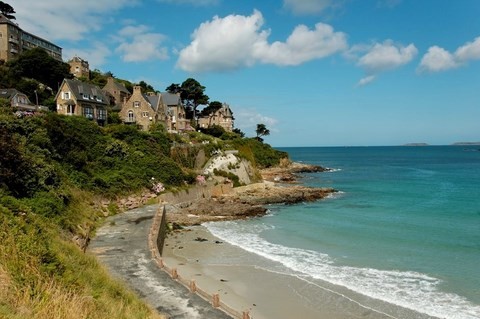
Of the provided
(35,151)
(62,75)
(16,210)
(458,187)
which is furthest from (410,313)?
(62,75)

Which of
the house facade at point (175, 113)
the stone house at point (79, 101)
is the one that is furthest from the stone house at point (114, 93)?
the stone house at point (79, 101)

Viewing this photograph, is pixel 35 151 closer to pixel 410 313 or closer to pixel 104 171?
pixel 104 171

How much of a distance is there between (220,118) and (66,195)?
66088 millimetres

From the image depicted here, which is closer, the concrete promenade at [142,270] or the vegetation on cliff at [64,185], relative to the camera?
the vegetation on cliff at [64,185]

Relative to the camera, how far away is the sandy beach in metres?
14.5

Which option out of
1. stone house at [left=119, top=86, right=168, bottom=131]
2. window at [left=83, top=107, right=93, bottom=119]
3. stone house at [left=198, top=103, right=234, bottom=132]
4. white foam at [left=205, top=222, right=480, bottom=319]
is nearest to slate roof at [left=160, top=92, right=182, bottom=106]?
stone house at [left=119, top=86, right=168, bottom=131]

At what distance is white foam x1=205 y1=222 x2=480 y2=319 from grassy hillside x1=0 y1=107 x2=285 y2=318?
387 inches

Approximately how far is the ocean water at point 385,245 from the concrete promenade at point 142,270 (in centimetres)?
633

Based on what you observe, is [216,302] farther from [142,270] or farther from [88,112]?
[88,112]

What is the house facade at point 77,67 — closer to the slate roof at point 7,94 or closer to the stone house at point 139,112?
the stone house at point 139,112

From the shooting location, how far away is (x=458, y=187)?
52.2 m

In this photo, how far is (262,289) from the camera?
1688 centimetres

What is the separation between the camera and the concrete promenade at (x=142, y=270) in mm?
13266

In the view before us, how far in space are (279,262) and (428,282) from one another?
730 centimetres
